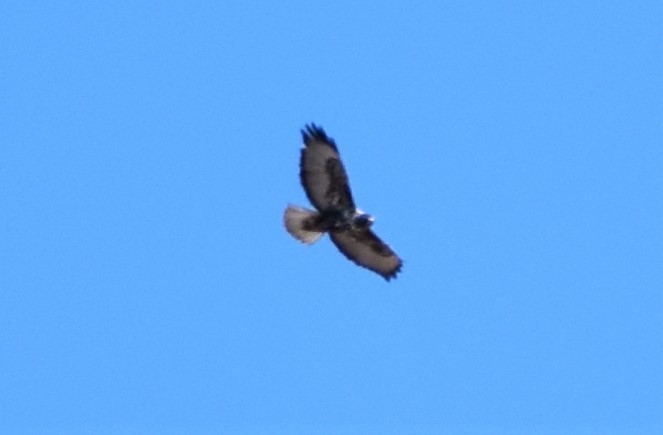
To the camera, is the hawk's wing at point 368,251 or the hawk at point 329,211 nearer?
the hawk at point 329,211

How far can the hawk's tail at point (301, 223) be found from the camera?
27609mm

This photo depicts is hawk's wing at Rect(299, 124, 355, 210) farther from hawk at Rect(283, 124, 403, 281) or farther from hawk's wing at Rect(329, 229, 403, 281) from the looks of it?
hawk's wing at Rect(329, 229, 403, 281)

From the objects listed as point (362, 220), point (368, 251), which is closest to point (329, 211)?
point (362, 220)

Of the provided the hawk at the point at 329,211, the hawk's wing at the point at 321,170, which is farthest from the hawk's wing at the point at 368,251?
the hawk's wing at the point at 321,170

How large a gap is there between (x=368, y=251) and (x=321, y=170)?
2.00m

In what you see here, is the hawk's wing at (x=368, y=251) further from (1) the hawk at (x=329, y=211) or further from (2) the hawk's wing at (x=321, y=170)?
(2) the hawk's wing at (x=321, y=170)

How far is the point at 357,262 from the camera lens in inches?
1136

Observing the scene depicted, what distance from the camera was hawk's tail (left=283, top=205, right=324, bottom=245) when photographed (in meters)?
27.6

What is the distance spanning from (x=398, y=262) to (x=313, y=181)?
2.40 meters

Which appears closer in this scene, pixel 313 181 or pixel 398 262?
pixel 313 181

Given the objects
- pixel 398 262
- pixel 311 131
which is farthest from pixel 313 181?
pixel 398 262

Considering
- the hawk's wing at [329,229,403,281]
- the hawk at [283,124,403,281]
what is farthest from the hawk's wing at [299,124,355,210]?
the hawk's wing at [329,229,403,281]

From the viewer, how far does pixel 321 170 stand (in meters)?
27.1

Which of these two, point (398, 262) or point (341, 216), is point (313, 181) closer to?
point (341, 216)
